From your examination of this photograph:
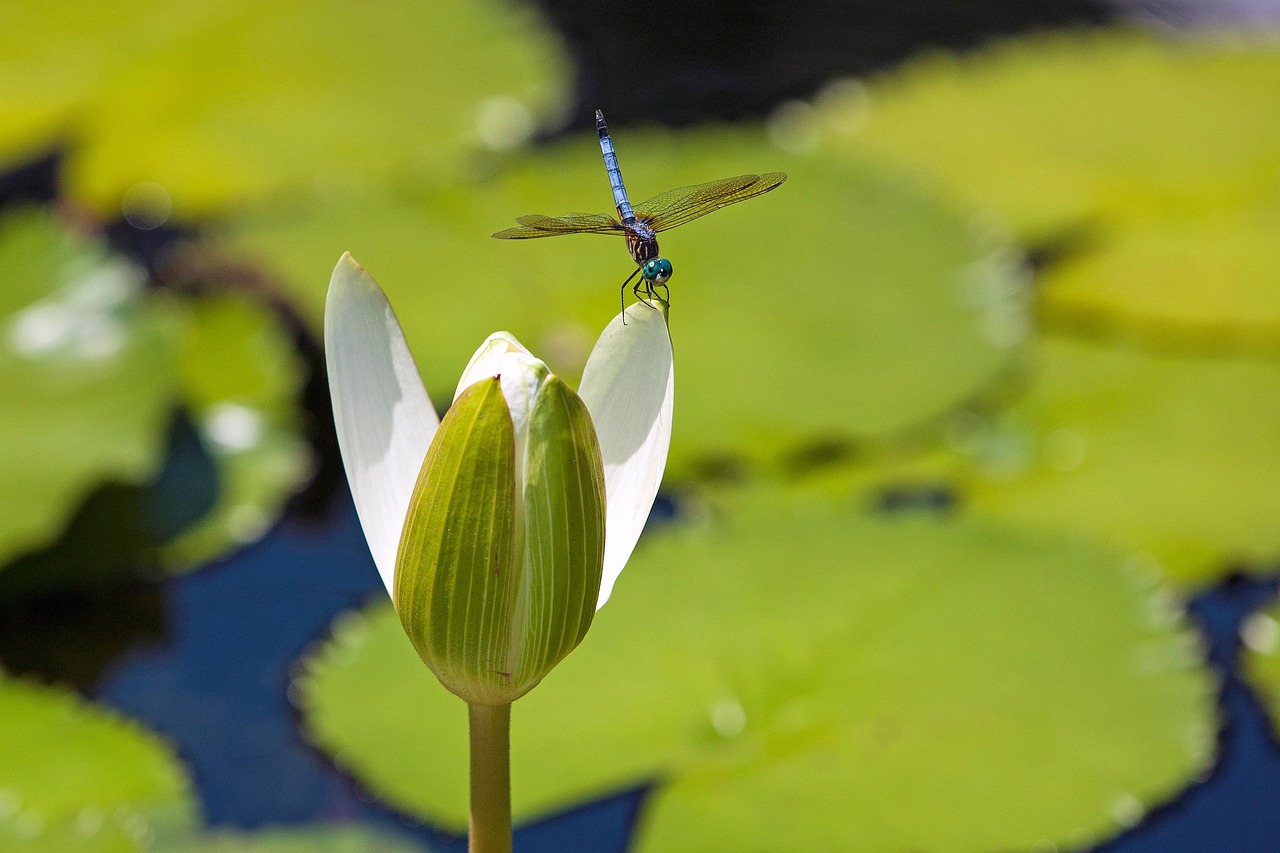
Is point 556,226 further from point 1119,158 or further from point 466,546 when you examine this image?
point 1119,158

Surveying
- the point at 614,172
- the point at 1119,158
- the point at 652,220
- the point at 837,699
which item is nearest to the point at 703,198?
the point at 652,220

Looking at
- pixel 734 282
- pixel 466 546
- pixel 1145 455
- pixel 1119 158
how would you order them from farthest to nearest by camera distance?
1. pixel 1119 158
2. pixel 734 282
3. pixel 1145 455
4. pixel 466 546

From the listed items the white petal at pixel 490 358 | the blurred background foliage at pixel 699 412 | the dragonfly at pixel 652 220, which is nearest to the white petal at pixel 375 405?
the white petal at pixel 490 358

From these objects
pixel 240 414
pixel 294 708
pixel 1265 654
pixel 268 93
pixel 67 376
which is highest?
pixel 268 93

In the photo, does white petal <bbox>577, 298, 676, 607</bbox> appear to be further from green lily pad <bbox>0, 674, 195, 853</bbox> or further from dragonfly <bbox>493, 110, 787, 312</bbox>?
green lily pad <bbox>0, 674, 195, 853</bbox>

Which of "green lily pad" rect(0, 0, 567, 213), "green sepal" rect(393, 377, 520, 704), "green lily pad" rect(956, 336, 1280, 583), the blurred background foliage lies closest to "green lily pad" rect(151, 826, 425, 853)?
the blurred background foliage

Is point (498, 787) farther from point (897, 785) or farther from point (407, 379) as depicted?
point (897, 785)

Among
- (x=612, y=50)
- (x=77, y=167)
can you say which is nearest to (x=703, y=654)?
(x=77, y=167)
